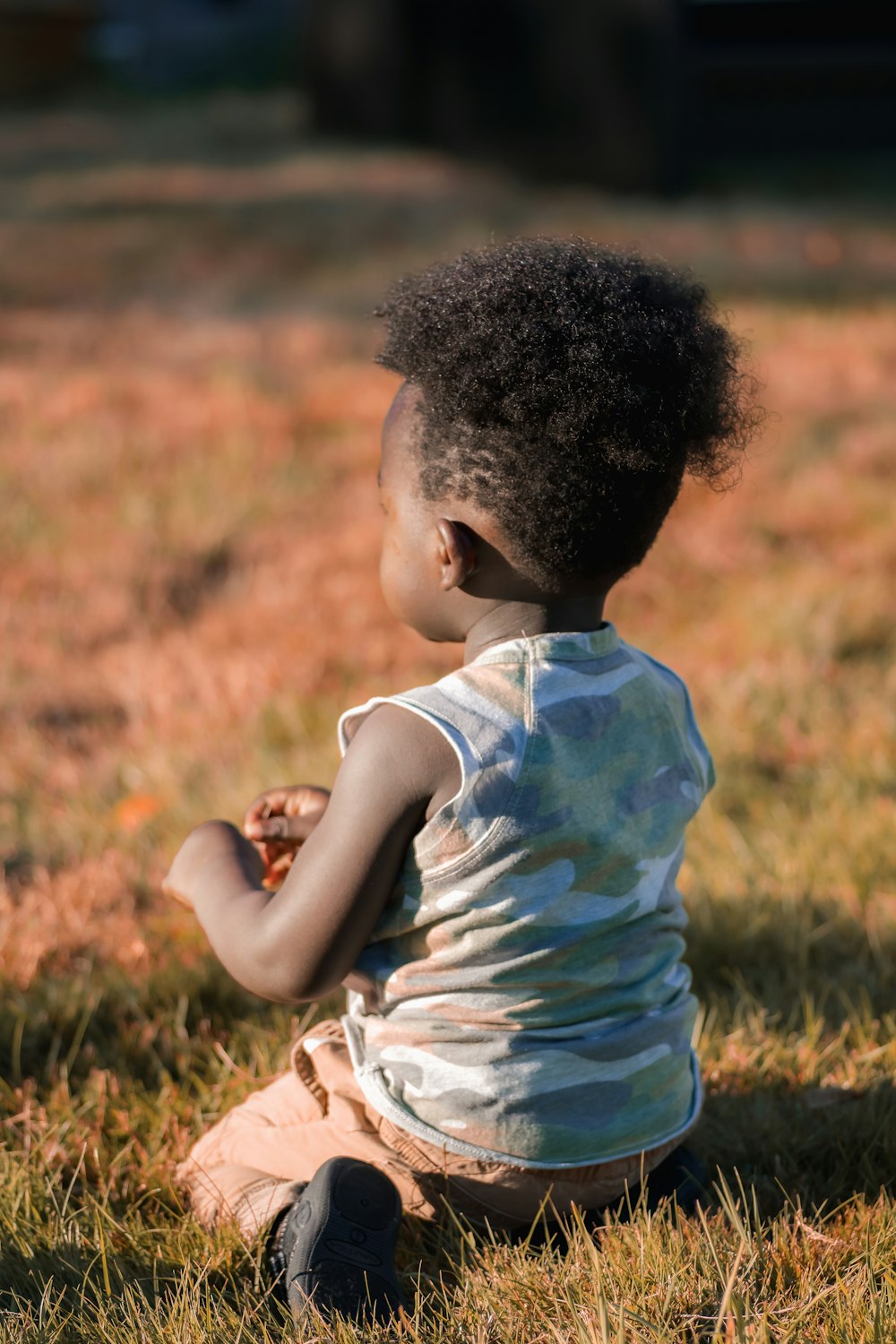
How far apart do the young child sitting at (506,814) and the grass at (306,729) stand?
0.14m

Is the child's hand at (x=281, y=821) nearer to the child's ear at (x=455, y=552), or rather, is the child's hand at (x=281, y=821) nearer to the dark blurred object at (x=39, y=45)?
the child's ear at (x=455, y=552)

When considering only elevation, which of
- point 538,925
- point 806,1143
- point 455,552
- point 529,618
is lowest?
point 806,1143

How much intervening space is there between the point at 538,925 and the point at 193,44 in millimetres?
18241

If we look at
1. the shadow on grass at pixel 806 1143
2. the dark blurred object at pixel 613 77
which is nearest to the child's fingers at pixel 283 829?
the shadow on grass at pixel 806 1143

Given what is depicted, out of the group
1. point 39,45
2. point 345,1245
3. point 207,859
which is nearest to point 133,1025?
point 207,859

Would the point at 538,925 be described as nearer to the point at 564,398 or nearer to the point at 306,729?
the point at 564,398

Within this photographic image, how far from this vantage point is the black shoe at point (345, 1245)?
5.63 ft

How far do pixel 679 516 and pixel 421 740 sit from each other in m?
3.53

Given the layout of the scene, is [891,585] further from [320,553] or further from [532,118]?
[532,118]

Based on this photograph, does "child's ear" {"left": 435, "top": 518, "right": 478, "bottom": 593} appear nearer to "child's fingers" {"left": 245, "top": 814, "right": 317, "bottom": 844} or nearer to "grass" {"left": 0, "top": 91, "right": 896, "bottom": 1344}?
"child's fingers" {"left": 245, "top": 814, "right": 317, "bottom": 844}

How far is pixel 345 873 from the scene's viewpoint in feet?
5.64

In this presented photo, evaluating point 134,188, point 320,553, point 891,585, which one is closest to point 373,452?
point 320,553

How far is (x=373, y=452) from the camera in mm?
5605

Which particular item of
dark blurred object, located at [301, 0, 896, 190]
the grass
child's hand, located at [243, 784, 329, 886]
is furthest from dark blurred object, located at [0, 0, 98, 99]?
child's hand, located at [243, 784, 329, 886]
